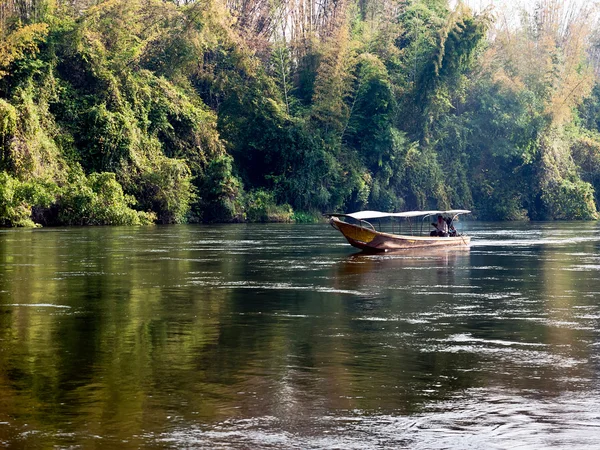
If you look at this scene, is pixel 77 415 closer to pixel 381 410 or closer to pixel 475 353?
pixel 381 410

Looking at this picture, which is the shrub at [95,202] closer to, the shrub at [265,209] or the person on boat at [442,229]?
the shrub at [265,209]

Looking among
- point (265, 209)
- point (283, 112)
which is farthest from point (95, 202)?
point (283, 112)

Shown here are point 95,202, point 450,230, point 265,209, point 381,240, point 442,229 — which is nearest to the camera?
point 381,240

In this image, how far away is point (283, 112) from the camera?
219 ft

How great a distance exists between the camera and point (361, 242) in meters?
32.0

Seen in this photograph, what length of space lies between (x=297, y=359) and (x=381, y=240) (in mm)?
21717

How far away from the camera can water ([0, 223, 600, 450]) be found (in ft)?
25.0

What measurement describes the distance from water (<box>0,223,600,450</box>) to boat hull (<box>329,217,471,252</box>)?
862cm

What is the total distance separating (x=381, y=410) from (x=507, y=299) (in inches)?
375

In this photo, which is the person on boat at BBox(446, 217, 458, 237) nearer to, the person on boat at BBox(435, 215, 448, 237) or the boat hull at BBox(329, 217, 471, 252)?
the person on boat at BBox(435, 215, 448, 237)

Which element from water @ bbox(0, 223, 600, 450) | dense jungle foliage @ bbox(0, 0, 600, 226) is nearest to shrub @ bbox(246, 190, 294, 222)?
dense jungle foliage @ bbox(0, 0, 600, 226)

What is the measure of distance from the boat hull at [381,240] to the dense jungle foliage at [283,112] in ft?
69.6

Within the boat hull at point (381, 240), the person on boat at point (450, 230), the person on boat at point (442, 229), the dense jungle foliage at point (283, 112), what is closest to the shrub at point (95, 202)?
the dense jungle foliage at point (283, 112)

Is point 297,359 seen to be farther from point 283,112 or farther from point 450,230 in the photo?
point 283,112
